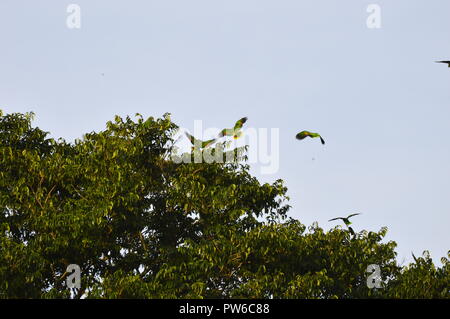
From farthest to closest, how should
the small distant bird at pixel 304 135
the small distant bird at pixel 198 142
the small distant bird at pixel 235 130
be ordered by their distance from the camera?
the small distant bird at pixel 198 142 < the small distant bird at pixel 235 130 < the small distant bird at pixel 304 135

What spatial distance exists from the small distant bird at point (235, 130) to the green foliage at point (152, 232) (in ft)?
3.03

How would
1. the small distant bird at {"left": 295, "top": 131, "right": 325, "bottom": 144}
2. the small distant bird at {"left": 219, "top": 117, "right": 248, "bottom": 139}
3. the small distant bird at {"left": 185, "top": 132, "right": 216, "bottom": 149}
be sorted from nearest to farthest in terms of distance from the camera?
the small distant bird at {"left": 295, "top": 131, "right": 325, "bottom": 144}, the small distant bird at {"left": 219, "top": 117, "right": 248, "bottom": 139}, the small distant bird at {"left": 185, "top": 132, "right": 216, "bottom": 149}

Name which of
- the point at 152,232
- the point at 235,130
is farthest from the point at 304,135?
the point at 152,232

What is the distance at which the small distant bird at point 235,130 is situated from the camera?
19925 millimetres

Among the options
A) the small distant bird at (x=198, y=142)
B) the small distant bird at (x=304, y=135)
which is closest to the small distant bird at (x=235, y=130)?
the small distant bird at (x=198, y=142)

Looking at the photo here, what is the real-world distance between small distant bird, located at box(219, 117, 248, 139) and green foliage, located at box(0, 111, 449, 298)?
3.03 ft

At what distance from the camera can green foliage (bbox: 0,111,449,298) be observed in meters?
18.1

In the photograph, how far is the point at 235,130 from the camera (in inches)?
832

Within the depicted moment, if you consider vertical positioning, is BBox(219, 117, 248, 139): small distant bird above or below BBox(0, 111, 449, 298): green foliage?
above

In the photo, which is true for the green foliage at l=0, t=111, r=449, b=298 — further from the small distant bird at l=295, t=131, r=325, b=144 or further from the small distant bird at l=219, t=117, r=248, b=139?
the small distant bird at l=295, t=131, r=325, b=144

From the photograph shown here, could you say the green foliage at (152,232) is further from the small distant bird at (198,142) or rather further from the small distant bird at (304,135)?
the small distant bird at (304,135)

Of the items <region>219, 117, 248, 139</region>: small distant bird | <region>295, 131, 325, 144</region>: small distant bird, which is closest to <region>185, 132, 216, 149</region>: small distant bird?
<region>219, 117, 248, 139</region>: small distant bird

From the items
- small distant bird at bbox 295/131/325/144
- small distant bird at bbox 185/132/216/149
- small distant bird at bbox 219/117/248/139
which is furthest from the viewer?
small distant bird at bbox 185/132/216/149
